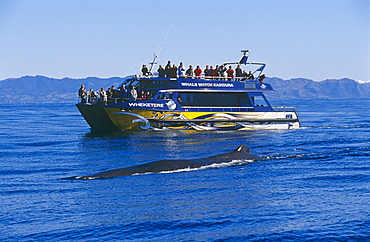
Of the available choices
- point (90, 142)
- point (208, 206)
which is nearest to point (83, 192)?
point (208, 206)

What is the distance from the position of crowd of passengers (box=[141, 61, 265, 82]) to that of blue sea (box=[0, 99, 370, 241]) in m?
10.5

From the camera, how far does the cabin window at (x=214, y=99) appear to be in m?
36.8

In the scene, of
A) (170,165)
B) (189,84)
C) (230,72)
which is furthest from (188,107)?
(170,165)

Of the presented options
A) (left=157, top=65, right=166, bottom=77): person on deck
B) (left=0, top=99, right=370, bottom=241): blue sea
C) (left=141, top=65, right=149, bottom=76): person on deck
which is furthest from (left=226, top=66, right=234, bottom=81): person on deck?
(left=0, top=99, right=370, bottom=241): blue sea

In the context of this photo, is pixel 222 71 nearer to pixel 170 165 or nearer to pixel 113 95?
pixel 113 95

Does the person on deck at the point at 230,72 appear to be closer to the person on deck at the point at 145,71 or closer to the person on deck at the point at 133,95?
the person on deck at the point at 145,71

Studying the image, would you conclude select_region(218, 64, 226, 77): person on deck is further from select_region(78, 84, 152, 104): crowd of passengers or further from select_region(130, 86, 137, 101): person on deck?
select_region(130, 86, 137, 101): person on deck

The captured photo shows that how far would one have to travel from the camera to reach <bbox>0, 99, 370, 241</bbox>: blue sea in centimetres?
1244

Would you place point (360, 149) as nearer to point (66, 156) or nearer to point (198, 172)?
point (198, 172)

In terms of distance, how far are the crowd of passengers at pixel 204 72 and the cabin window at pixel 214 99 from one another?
1.26m

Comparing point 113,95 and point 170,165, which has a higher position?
point 113,95

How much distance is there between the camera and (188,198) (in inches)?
621

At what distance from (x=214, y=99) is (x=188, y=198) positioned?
22221 millimetres

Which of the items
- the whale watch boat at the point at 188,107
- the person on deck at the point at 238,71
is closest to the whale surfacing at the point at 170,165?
the whale watch boat at the point at 188,107
